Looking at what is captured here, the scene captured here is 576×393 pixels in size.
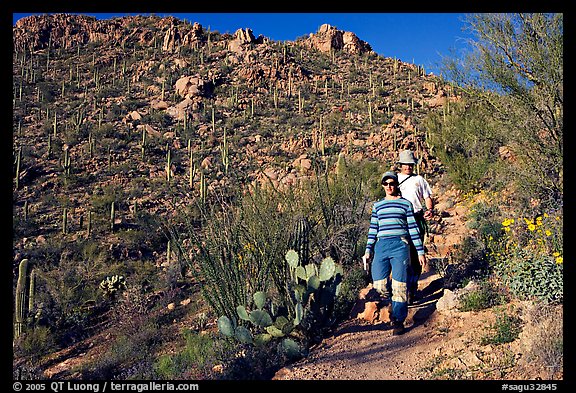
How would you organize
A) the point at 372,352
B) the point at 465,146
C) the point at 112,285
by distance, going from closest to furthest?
the point at 372,352, the point at 112,285, the point at 465,146

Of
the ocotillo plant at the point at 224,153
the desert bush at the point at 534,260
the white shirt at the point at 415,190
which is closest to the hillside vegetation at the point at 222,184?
the desert bush at the point at 534,260

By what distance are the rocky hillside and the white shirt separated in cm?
202

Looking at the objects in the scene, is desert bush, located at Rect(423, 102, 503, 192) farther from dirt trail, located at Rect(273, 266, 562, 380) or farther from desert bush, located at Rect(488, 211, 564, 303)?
dirt trail, located at Rect(273, 266, 562, 380)

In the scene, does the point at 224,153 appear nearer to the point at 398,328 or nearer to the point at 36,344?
A: the point at 36,344

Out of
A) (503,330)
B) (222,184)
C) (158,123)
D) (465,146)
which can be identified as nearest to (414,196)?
(503,330)

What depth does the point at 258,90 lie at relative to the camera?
94.2 ft

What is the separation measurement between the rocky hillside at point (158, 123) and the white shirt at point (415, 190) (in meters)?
2.02

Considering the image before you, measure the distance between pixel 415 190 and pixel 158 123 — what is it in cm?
2123

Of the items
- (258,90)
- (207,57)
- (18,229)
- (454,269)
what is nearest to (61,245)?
(18,229)

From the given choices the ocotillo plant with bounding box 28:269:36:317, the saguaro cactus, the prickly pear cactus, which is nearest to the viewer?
the saguaro cactus

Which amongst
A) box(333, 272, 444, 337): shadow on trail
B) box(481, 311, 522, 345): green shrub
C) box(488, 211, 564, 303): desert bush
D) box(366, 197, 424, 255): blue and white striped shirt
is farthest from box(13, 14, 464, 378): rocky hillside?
box(488, 211, 564, 303): desert bush

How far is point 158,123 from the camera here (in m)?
24.1

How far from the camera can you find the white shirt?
200 inches

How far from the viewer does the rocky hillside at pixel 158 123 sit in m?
13.7
